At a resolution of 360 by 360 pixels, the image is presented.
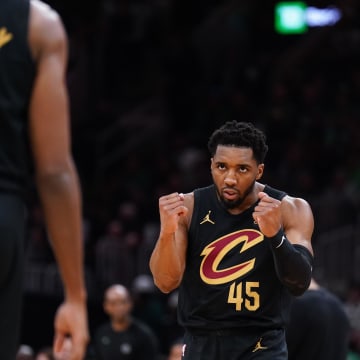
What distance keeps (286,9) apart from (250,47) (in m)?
0.87

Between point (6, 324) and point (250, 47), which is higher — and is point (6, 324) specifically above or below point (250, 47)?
below

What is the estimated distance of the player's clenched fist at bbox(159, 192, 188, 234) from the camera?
18.6 feet

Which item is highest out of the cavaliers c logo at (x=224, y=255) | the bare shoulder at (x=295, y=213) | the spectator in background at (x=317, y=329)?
the bare shoulder at (x=295, y=213)

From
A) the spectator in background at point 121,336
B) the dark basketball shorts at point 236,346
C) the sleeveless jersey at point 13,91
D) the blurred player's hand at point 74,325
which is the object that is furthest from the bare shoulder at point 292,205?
the spectator in background at point 121,336

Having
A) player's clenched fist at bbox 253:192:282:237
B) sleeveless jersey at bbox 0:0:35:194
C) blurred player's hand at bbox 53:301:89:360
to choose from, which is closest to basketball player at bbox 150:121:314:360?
player's clenched fist at bbox 253:192:282:237

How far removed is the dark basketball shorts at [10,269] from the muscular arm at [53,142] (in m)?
0.10

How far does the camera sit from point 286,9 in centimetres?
1945

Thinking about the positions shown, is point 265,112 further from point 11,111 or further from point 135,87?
point 11,111

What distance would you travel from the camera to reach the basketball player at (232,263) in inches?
232

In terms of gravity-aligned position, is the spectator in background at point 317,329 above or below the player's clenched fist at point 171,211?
below

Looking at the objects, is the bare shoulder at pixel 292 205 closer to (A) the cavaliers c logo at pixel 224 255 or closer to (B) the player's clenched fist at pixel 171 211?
(A) the cavaliers c logo at pixel 224 255

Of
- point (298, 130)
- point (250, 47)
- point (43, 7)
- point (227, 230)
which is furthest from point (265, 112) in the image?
point (43, 7)

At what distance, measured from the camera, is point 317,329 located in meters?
7.50

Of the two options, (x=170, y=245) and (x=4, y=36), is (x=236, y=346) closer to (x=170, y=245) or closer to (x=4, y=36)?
(x=170, y=245)
